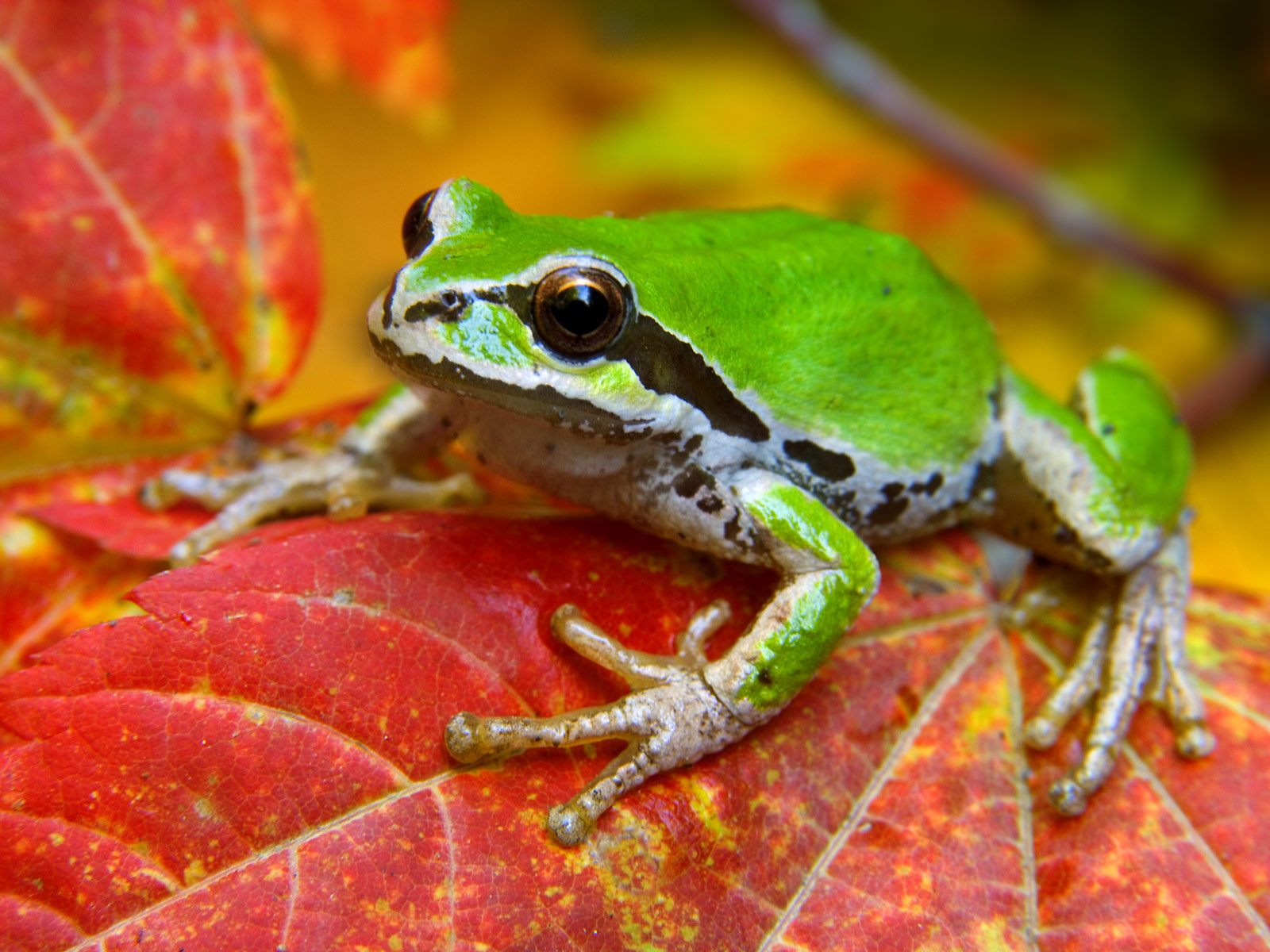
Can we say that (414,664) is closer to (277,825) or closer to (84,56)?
(277,825)

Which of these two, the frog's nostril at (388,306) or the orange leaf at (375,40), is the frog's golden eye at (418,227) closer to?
the frog's nostril at (388,306)

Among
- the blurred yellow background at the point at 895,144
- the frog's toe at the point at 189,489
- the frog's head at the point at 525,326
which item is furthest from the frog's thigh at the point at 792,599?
the blurred yellow background at the point at 895,144

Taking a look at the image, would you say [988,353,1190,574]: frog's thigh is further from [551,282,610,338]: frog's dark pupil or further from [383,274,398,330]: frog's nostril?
[383,274,398,330]: frog's nostril

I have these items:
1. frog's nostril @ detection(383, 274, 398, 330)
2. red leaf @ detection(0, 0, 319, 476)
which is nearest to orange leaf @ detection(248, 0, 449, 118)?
red leaf @ detection(0, 0, 319, 476)

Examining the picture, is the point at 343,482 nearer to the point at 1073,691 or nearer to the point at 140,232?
the point at 140,232

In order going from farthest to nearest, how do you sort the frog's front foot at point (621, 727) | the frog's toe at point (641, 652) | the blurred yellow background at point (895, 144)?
the blurred yellow background at point (895, 144) < the frog's toe at point (641, 652) < the frog's front foot at point (621, 727)

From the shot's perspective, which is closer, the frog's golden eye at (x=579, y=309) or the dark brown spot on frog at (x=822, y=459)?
the frog's golden eye at (x=579, y=309)

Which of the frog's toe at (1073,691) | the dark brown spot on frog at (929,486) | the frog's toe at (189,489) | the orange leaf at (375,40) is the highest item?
the orange leaf at (375,40)
